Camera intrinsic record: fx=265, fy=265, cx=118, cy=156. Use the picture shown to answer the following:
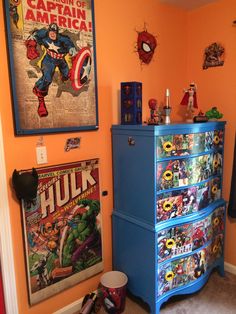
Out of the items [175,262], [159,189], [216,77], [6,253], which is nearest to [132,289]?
[175,262]

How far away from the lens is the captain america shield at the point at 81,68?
1.77 metres

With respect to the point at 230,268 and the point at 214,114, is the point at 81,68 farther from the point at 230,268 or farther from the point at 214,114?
the point at 230,268

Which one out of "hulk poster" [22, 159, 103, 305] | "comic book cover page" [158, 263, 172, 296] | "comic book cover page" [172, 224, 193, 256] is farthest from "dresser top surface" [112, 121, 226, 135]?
"comic book cover page" [158, 263, 172, 296]

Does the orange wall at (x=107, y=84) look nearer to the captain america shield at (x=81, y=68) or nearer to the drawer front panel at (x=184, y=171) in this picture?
the captain america shield at (x=81, y=68)

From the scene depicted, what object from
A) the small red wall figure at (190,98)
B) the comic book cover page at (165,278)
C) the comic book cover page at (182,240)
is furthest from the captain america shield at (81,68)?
the comic book cover page at (165,278)

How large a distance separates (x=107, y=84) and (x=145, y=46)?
1.65 ft

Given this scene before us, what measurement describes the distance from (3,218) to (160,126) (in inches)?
43.4

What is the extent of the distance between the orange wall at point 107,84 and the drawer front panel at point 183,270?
20.0 inches

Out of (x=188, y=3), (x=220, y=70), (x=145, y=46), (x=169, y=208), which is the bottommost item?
(x=169, y=208)

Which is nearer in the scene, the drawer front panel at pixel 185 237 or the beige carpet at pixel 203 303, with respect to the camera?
the drawer front panel at pixel 185 237

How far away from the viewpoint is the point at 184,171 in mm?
1865

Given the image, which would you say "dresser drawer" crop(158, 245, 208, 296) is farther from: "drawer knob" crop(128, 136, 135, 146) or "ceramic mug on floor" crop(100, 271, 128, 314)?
"drawer knob" crop(128, 136, 135, 146)

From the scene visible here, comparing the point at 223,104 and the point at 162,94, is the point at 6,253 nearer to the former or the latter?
the point at 162,94

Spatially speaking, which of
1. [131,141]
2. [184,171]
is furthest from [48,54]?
[184,171]
